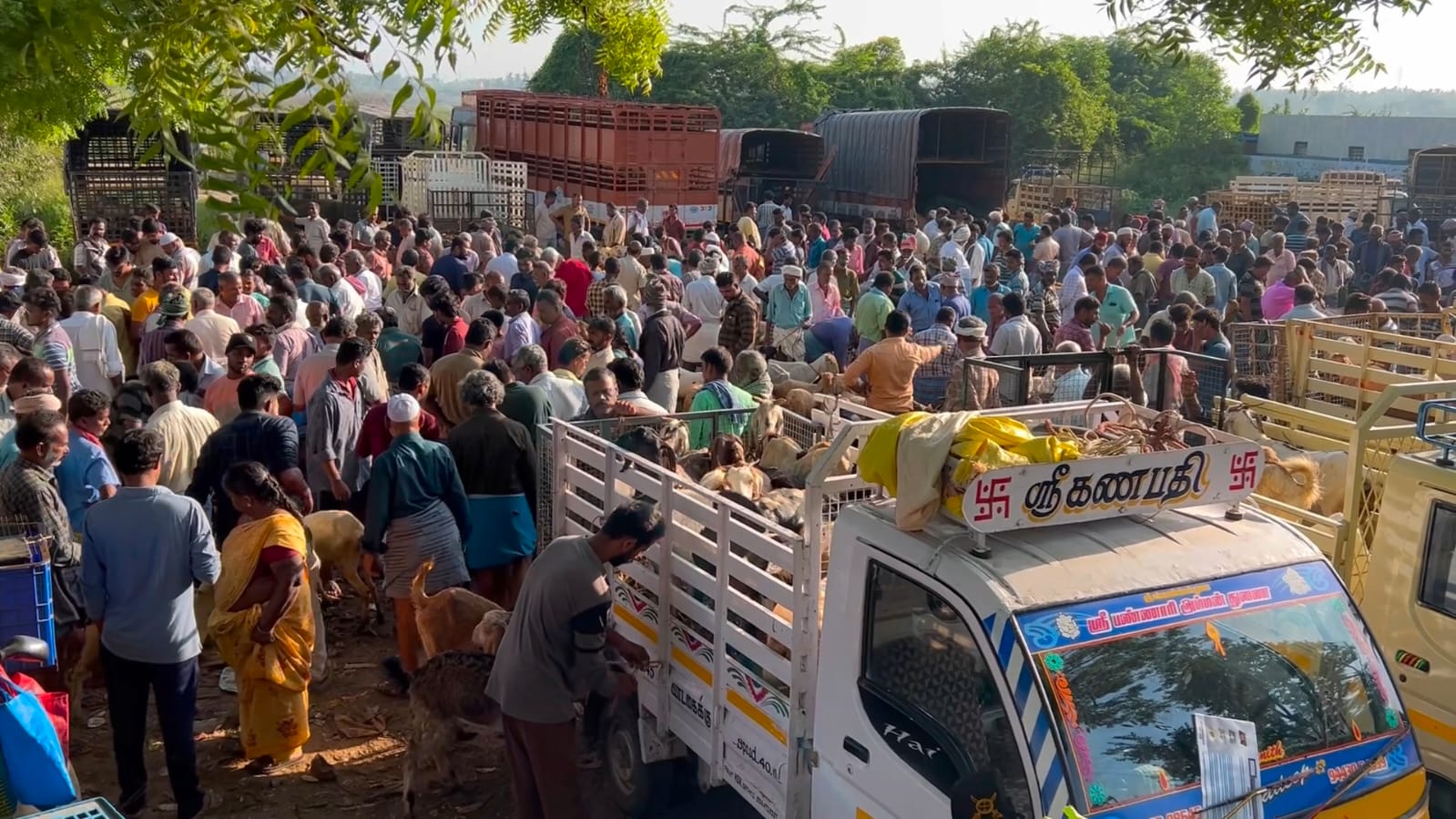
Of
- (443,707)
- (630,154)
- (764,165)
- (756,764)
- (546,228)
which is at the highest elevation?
(630,154)

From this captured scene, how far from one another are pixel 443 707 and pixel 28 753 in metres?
2.18

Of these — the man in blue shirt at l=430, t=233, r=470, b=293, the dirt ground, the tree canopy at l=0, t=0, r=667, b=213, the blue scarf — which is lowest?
the dirt ground

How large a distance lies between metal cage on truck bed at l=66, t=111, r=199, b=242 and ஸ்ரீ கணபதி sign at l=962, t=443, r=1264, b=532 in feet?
64.6

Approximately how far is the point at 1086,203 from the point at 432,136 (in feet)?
93.7

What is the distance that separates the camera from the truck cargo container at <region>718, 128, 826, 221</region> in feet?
94.1

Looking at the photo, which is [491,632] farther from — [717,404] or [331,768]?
[717,404]

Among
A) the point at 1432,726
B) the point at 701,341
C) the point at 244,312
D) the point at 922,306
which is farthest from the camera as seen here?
the point at 922,306

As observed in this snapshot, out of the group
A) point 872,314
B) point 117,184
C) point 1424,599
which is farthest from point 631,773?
point 117,184

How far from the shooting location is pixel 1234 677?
12.7 ft

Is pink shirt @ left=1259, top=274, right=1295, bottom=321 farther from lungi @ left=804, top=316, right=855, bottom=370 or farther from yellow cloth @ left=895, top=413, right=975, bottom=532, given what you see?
yellow cloth @ left=895, top=413, right=975, bottom=532

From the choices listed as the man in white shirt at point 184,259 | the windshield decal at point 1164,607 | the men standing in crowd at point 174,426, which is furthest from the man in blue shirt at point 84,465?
the man in white shirt at point 184,259

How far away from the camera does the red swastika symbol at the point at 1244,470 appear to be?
4.21m

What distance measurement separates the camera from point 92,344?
9.34 meters

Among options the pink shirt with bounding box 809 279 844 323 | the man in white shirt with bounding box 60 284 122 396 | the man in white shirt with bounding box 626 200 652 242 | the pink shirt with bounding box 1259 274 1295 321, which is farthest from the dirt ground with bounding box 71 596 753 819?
the man in white shirt with bounding box 626 200 652 242
